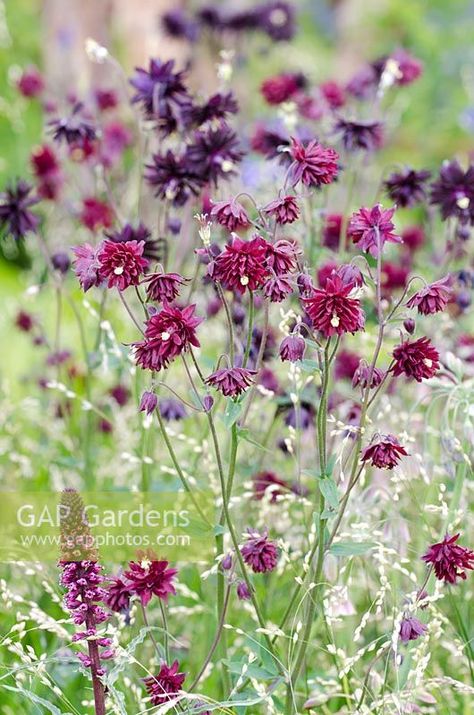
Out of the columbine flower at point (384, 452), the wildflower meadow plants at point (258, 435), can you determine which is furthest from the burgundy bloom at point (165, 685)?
the columbine flower at point (384, 452)

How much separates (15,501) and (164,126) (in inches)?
37.7

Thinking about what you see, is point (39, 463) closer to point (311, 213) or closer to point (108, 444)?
point (108, 444)

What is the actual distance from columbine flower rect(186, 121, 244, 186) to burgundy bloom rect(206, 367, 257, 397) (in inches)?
25.3

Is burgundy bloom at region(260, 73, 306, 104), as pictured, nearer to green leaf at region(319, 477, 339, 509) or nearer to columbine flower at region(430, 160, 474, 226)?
columbine flower at region(430, 160, 474, 226)

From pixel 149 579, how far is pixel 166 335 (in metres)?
0.40

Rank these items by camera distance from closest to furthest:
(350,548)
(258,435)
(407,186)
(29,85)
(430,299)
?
(430,299) < (350,548) < (407,186) < (258,435) < (29,85)

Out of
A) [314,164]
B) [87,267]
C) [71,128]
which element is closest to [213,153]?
[71,128]

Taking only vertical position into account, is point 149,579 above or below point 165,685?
above

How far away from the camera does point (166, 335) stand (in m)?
1.33

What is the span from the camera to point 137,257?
1.39m

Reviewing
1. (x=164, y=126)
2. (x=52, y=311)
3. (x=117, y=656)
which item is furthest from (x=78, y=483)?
(x=52, y=311)

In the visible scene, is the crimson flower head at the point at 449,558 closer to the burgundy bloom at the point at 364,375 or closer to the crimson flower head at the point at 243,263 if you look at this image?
the burgundy bloom at the point at 364,375

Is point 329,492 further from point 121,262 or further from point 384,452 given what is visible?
point 121,262

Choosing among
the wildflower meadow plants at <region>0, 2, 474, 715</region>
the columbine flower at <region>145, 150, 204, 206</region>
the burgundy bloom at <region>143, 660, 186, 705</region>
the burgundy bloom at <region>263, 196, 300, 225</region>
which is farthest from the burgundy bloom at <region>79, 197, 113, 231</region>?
the burgundy bloom at <region>143, 660, 186, 705</region>
